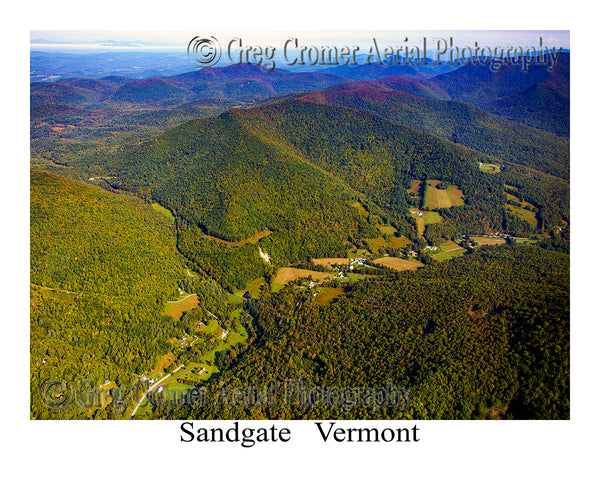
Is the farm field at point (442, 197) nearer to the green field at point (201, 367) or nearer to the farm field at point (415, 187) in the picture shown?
the farm field at point (415, 187)

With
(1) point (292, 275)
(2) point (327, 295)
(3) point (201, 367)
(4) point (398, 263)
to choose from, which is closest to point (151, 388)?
(3) point (201, 367)

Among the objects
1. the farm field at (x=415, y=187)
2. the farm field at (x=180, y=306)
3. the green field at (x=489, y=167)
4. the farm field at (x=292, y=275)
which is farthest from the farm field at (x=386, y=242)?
the green field at (x=489, y=167)

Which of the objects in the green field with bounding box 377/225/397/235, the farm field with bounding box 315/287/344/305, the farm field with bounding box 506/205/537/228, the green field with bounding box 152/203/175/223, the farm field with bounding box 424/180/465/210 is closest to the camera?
the farm field with bounding box 315/287/344/305

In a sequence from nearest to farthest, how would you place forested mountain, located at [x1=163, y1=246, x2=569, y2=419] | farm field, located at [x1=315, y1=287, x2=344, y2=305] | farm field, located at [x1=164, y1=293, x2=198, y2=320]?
forested mountain, located at [x1=163, y1=246, x2=569, y2=419] < farm field, located at [x1=164, y1=293, x2=198, y2=320] < farm field, located at [x1=315, y1=287, x2=344, y2=305]

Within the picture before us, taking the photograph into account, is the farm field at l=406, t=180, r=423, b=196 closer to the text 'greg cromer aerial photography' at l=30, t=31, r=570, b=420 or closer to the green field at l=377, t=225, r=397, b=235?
the text 'greg cromer aerial photography' at l=30, t=31, r=570, b=420

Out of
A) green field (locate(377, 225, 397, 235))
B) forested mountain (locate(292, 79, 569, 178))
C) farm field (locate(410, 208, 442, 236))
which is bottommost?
green field (locate(377, 225, 397, 235))

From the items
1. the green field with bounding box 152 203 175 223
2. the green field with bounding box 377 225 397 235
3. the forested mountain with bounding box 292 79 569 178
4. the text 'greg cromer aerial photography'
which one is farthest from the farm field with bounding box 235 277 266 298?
the forested mountain with bounding box 292 79 569 178
